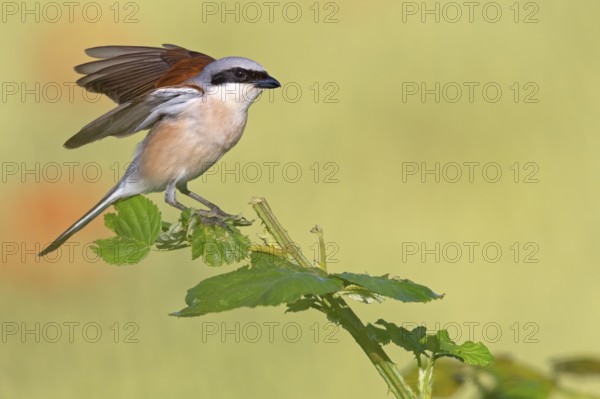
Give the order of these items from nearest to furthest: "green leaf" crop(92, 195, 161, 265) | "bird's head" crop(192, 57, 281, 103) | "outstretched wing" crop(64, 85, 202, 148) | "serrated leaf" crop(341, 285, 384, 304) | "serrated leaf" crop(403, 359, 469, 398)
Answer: "serrated leaf" crop(341, 285, 384, 304) → "green leaf" crop(92, 195, 161, 265) → "serrated leaf" crop(403, 359, 469, 398) → "outstretched wing" crop(64, 85, 202, 148) → "bird's head" crop(192, 57, 281, 103)

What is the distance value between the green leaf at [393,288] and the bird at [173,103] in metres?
1.30

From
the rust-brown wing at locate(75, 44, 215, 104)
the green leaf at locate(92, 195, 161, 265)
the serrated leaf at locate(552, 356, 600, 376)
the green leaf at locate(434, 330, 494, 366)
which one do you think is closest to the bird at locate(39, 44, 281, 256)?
the rust-brown wing at locate(75, 44, 215, 104)

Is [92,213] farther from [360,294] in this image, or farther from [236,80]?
[360,294]

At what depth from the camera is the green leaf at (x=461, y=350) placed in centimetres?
97

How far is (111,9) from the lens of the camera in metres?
4.61

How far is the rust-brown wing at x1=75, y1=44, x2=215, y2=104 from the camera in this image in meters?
2.14

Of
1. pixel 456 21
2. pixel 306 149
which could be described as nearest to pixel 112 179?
pixel 306 149

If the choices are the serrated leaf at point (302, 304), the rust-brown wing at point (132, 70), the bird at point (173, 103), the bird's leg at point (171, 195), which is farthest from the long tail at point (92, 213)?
the serrated leaf at point (302, 304)

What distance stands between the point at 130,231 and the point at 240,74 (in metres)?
1.29

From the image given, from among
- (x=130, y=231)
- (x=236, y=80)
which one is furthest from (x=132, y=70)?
(x=130, y=231)

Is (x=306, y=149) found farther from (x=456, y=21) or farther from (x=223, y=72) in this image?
(x=223, y=72)

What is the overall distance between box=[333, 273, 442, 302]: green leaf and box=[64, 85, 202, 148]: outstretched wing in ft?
3.46

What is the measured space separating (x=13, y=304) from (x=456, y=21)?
293 centimetres

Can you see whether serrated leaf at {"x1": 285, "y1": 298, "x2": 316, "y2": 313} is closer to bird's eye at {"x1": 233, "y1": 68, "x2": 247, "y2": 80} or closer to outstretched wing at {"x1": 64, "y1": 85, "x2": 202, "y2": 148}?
outstretched wing at {"x1": 64, "y1": 85, "x2": 202, "y2": 148}
